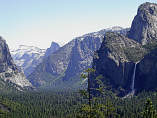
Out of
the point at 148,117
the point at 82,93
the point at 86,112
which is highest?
the point at 82,93

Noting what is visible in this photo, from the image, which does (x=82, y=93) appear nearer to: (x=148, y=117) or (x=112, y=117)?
(x=148, y=117)

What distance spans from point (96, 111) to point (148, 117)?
50.3 m

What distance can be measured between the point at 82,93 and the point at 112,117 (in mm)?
159312

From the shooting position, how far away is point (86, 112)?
155 feet

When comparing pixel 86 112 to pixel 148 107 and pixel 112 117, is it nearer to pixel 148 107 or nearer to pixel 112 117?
pixel 148 107

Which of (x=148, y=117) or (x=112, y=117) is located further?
(x=112, y=117)

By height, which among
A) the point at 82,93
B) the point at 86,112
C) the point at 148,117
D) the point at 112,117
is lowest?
the point at 112,117

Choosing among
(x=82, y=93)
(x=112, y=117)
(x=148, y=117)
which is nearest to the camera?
(x=82, y=93)

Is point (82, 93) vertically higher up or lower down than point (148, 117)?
higher up

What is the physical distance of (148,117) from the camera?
90.1m

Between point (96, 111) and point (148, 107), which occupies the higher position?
point (96, 111)

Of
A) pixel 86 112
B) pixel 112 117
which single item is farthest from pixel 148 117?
pixel 112 117

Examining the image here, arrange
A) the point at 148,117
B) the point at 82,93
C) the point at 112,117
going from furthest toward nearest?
the point at 112,117
the point at 148,117
the point at 82,93

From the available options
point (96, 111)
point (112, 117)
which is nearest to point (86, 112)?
point (96, 111)
